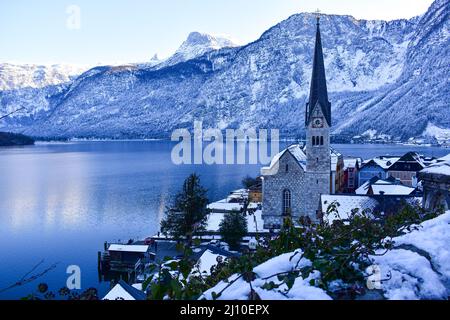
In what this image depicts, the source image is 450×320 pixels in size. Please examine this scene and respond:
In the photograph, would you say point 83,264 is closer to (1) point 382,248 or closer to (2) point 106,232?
(2) point 106,232

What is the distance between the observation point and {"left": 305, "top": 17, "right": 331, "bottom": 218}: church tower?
29.5 meters

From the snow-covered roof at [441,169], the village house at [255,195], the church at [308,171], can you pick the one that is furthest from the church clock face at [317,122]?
the snow-covered roof at [441,169]

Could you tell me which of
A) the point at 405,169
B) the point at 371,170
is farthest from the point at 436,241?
the point at 405,169

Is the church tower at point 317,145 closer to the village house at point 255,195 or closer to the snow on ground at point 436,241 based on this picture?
the village house at point 255,195

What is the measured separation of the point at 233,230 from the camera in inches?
1061

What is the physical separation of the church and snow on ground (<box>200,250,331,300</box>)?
27.2 metres

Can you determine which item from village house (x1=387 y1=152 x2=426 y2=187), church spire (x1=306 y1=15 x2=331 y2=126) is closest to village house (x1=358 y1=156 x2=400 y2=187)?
village house (x1=387 y1=152 x2=426 y2=187)

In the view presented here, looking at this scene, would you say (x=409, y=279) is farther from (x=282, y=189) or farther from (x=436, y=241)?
(x=282, y=189)

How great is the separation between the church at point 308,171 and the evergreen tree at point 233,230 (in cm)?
318

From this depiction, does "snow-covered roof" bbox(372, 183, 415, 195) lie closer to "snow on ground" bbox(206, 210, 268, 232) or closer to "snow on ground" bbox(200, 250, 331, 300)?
"snow on ground" bbox(206, 210, 268, 232)

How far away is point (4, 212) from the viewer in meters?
42.1

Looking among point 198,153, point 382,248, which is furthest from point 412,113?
point 382,248

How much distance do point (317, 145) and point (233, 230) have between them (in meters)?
8.50
